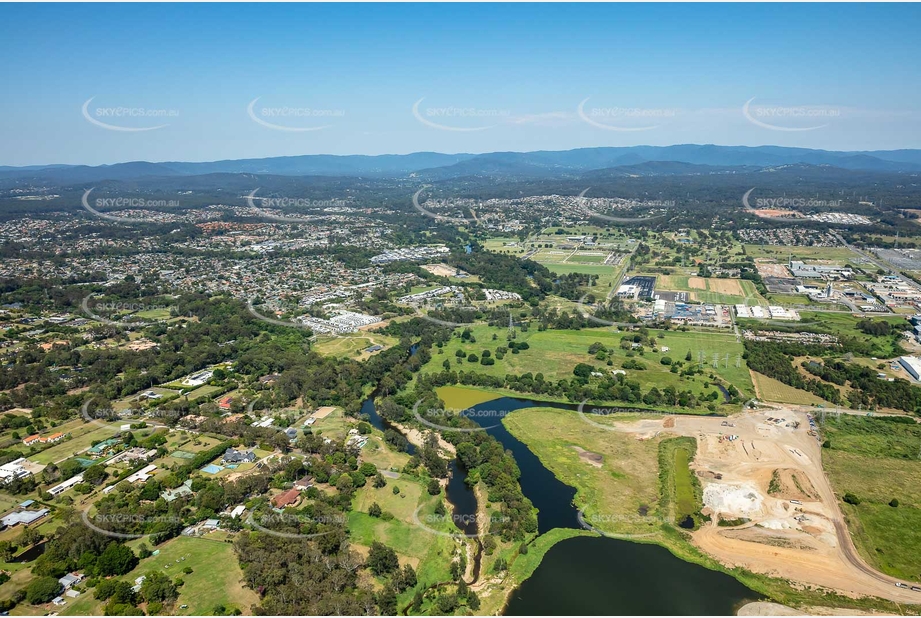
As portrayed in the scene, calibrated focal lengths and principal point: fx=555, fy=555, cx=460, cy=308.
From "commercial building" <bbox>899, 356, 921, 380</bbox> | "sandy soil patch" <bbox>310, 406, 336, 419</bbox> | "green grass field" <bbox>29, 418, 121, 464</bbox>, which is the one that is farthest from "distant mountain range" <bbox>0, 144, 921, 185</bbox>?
"green grass field" <bbox>29, 418, 121, 464</bbox>

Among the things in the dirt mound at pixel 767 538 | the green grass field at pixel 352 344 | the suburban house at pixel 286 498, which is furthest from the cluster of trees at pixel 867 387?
the suburban house at pixel 286 498

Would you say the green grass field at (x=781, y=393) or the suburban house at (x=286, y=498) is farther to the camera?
the green grass field at (x=781, y=393)

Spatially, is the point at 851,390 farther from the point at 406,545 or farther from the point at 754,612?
the point at 406,545

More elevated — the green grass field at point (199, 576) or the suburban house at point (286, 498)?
the suburban house at point (286, 498)

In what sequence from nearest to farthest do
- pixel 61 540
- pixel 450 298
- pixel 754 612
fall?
pixel 754 612 < pixel 61 540 < pixel 450 298

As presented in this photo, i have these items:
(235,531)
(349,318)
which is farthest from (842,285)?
(235,531)

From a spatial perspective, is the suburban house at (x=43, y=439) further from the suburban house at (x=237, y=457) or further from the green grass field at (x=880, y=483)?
the green grass field at (x=880, y=483)

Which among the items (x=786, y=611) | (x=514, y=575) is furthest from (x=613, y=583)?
(x=786, y=611)
